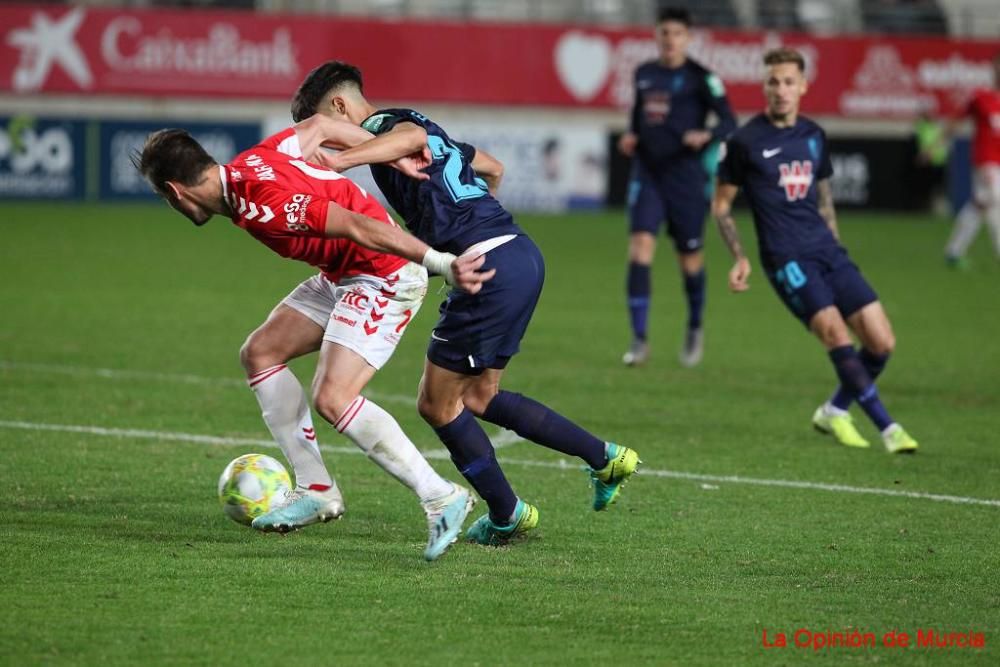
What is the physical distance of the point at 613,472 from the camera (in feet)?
20.8

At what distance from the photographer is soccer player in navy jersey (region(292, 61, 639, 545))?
593 cm

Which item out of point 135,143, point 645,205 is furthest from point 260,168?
point 135,143

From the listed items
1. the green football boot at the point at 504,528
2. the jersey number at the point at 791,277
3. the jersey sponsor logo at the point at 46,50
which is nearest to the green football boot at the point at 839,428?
the jersey number at the point at 791,277

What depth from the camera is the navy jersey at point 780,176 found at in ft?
29.2

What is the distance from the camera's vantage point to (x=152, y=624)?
4.90m

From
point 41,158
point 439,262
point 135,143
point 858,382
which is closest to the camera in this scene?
point 439,262

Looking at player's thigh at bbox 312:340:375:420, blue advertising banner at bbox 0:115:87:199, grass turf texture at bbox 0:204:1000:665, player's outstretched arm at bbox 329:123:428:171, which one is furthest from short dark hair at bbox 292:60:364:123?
blue advertising banner at bbox 0:115:87:199

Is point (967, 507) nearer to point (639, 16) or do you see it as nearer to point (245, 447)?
point (245, 447)

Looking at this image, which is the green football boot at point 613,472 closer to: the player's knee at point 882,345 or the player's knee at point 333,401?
the player's knee at point 333,401

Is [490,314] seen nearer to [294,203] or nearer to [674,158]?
[294,203]

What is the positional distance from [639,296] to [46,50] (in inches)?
677

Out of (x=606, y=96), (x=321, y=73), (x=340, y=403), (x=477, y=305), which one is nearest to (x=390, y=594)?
(x=340, y=403)

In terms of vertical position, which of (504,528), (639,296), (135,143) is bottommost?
(135,143)

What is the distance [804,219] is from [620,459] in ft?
10.3
